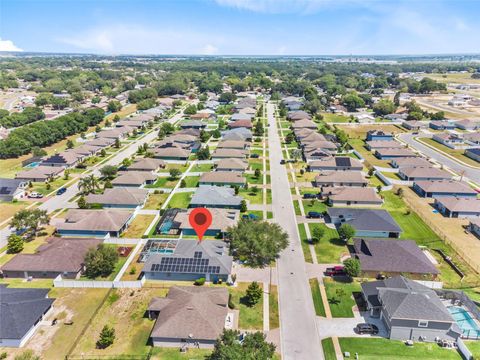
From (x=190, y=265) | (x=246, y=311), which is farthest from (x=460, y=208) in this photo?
(x=190, y=265)

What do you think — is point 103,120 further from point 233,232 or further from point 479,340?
point 479,340

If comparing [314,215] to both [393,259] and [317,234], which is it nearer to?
[317,234]

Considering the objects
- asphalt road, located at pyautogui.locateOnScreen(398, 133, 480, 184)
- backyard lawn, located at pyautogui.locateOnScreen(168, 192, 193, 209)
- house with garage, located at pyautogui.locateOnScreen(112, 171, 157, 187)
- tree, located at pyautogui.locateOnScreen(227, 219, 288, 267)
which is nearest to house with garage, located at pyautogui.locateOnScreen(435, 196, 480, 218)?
asphalt road, located at pyautogui.locateOnScreen(398, 133, 480, 184)

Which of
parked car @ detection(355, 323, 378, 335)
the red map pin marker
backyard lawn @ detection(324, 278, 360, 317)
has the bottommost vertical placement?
backyard lawn @ detection(324, 278, 360, 317)

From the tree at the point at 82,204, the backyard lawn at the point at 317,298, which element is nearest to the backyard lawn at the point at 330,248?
the backyard lawn at the point at 317,298

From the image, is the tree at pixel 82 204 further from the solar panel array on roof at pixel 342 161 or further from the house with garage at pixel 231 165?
the solar panel array on roof at pixel 342 161

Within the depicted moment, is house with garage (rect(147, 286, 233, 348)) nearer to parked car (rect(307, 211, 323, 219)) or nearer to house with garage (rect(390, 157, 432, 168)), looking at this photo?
parked car (rect(307, 211, 323, 219))
